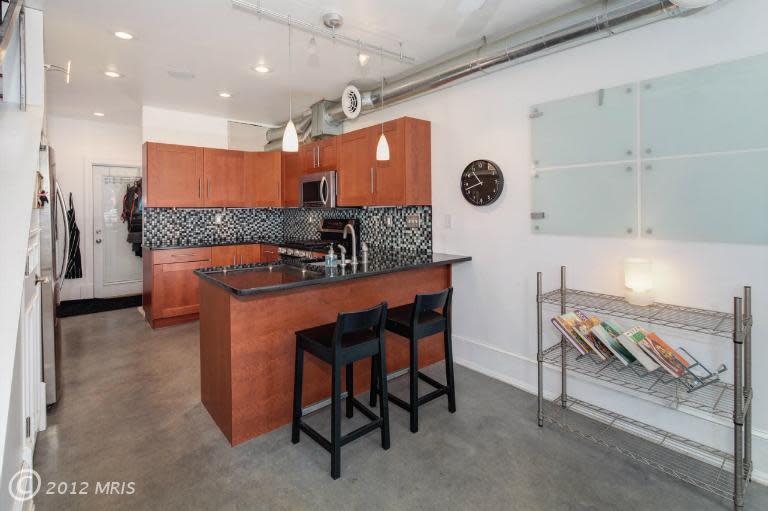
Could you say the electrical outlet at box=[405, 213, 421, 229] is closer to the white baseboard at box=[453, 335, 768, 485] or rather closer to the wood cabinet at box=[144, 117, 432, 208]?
the wood cabinet at box=[144, 117, 432, 208]

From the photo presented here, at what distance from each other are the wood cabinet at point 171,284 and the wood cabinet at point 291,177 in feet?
3.89

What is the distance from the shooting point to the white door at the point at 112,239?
6070 mm

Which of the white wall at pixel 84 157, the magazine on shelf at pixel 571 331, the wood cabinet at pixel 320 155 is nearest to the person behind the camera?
the magazine on shelf at pixel 571 331

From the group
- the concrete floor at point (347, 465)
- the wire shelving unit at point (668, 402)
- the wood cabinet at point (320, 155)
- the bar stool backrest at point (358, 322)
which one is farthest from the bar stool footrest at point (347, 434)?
the wood cabinet at point (320, 155)

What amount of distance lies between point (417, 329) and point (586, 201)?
1.40 m

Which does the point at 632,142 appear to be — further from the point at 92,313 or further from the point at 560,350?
the point at 92,313

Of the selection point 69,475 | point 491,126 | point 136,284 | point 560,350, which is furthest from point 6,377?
point 136,284

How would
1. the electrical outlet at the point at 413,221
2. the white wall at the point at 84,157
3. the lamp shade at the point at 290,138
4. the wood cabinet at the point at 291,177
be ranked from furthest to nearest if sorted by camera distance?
1. the white wall at the point at 84,157
2. the wood cabinet at the point at 291,177
3. the electrical outlet at the point at 413,221
4. the lamp shade at the point at 290,138

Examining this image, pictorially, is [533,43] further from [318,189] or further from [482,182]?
[318,189]

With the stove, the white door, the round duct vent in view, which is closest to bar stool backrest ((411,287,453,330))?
the stove

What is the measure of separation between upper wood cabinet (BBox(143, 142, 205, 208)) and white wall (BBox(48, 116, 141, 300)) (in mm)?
1870

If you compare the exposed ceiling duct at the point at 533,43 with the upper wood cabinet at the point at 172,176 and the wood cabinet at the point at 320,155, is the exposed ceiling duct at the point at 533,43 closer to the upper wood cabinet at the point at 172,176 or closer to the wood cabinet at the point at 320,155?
the wood cabinet at the point at 320,155

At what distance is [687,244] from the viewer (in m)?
A: 2.27

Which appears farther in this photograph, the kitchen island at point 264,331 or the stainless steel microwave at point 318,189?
the stainless steel microwave at point 318,189
